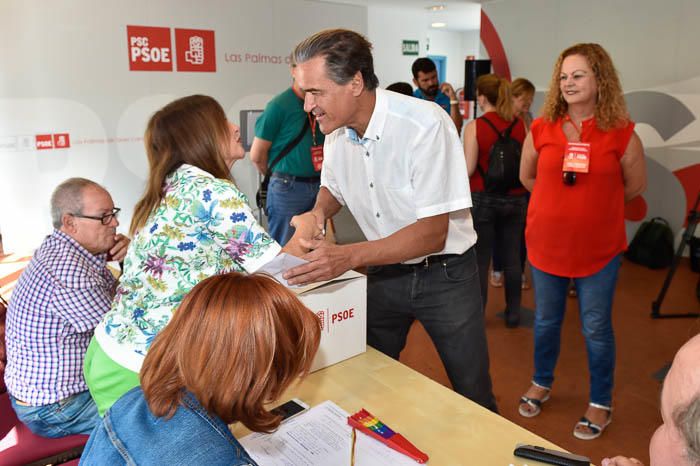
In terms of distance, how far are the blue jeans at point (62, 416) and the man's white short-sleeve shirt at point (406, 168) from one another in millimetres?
1124

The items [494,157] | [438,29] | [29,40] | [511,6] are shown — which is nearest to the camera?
[494,157]

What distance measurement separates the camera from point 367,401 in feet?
4.96

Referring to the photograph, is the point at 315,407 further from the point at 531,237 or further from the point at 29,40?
the point at 29,40

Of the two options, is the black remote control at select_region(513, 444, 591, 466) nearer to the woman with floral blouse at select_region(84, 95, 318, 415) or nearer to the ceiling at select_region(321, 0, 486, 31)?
the woman with floral blouse at select_region(84, 95, 318, 415)

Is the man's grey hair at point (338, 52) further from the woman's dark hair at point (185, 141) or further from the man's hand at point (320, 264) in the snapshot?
the man's hand at point (320, 264)

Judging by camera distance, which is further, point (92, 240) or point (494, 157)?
point (494, 157)

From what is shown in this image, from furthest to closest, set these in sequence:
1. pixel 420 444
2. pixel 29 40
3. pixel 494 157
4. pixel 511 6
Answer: pixel 511 6
pixel 29 40
pixel 494 157
pixel 420 444

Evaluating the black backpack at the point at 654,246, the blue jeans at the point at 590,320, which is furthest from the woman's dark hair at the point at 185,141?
the black backpack at the point at 654,246

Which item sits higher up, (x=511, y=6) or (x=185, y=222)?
(x=511, y=6)

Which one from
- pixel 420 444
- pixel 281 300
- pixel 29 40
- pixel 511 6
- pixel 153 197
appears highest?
pixel 511 6

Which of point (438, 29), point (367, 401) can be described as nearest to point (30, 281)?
point (367, 401)

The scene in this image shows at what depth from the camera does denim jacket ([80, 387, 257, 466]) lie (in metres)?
0.92

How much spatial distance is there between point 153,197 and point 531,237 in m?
1.73

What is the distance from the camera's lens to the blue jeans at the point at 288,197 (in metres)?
3.91
